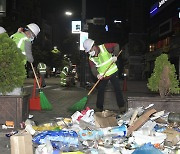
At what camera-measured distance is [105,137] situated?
4926 millimetres

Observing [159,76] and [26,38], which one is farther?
[26,38]

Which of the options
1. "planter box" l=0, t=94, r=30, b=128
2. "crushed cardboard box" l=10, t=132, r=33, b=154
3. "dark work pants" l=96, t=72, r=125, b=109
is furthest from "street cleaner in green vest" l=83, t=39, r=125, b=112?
"crushed cardboard box" l=10, t=132, r=33, b=154

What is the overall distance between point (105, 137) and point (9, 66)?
2.15 meters

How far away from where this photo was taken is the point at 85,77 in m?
17.7

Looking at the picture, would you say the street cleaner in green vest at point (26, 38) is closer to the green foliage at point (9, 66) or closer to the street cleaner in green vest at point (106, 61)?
the green foliage at point (9, 66)

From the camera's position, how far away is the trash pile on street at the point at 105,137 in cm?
436

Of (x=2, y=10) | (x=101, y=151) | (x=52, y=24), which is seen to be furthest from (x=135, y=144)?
(x=52, y=24)

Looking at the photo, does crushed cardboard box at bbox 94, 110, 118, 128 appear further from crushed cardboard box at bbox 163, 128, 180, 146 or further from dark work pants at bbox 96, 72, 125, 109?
dark work pants at bbox 96, 72, 125, 109

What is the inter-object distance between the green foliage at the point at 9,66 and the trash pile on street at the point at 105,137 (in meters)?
1.01

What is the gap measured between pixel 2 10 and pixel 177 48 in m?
26.4

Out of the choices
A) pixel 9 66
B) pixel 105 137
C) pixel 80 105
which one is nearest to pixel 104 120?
pixel 105 137

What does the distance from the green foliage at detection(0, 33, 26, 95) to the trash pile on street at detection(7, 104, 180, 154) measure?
101cm

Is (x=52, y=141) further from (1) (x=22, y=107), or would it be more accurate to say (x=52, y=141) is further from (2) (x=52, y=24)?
(2) (x=52, y=24)

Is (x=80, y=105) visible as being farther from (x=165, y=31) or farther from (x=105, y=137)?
(x=165, y=31)
